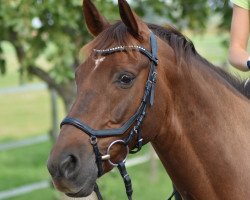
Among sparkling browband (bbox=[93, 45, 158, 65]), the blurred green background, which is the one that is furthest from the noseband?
the blurred green background

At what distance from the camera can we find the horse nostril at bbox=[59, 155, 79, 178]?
257cm

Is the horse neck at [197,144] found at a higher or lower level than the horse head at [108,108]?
lower

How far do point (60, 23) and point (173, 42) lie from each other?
248 cm

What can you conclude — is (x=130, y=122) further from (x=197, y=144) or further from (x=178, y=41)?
(x=178, y=41)

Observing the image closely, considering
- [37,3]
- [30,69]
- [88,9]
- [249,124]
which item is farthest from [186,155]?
[30,69]

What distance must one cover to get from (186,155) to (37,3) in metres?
2.60

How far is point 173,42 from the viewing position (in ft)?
9.74

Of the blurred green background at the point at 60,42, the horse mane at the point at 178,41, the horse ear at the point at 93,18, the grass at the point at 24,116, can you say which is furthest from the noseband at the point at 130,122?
the grass at the point at 24,116

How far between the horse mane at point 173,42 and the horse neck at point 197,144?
0.36 feet

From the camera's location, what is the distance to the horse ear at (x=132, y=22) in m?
2.77

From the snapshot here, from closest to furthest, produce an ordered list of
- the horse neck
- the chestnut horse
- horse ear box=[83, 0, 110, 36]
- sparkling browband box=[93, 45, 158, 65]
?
the chestnut horse
sparkling browband box=[93, 45, 158, 65]
the horse neck
horse ear box=[83, 0, 110, 36]

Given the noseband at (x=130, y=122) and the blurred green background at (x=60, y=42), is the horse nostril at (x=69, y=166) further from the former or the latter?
the blurred green background at (x=60, y=42)

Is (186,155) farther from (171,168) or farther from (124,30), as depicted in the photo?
(124,30)

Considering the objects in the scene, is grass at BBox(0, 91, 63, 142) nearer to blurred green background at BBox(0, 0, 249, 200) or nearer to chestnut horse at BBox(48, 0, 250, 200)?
blurred green background at BBox(0, 0, 249, 200)
